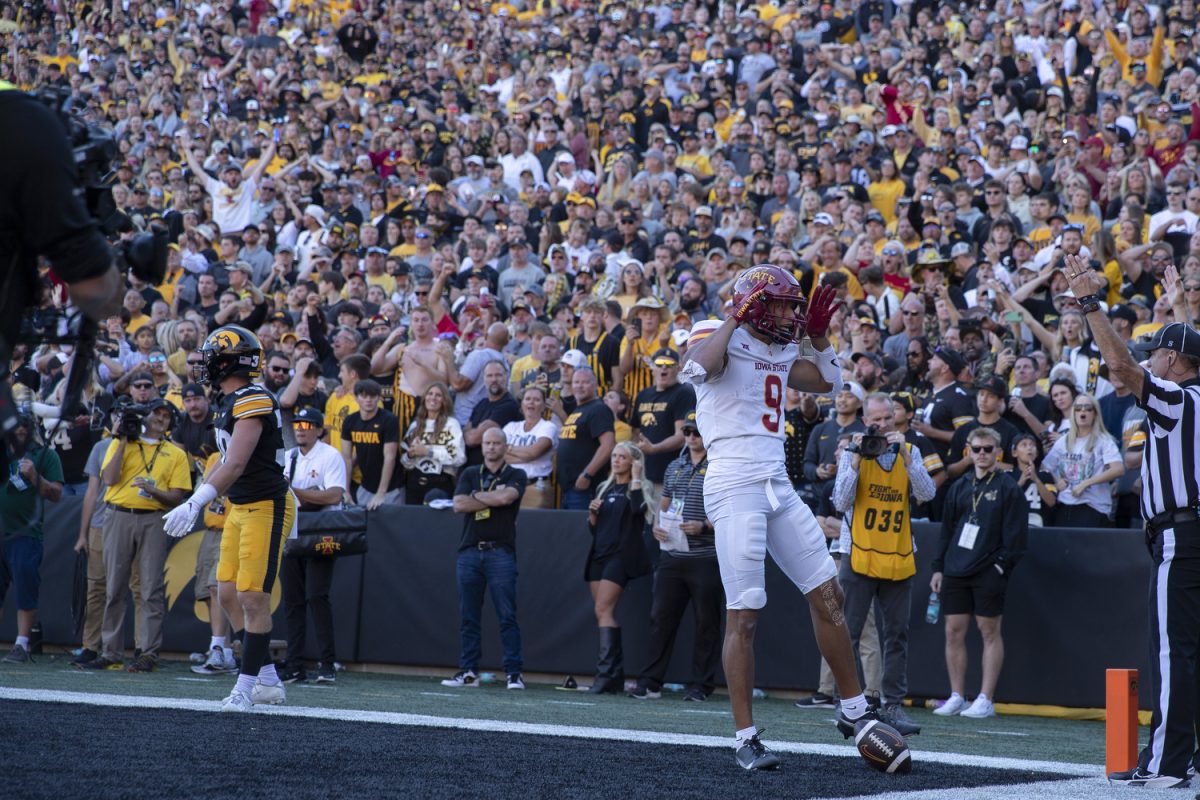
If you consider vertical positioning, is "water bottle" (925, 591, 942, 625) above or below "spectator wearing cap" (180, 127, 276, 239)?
below

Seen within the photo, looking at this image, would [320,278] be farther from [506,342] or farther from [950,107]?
[950,107]

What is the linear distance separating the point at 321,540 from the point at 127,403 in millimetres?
2160

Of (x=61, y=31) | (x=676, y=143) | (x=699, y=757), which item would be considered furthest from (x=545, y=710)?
(x=61, y=31)

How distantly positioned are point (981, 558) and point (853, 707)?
4.26m

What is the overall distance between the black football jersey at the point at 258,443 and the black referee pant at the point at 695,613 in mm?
3676

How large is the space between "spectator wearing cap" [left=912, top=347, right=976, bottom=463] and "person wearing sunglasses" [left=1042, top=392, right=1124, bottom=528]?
2.46ft

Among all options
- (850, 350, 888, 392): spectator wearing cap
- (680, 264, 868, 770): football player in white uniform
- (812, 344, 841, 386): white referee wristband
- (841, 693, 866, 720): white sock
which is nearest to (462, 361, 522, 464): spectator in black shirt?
(850, 350, 888, 392): spectator wearing cap

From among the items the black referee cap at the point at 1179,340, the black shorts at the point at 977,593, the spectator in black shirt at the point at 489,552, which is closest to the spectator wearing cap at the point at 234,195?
the spectator in black shirt at the point at 489,552

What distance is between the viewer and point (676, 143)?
18.6m

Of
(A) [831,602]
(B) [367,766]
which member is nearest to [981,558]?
(A) [831,602]

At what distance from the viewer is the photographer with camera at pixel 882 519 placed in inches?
402

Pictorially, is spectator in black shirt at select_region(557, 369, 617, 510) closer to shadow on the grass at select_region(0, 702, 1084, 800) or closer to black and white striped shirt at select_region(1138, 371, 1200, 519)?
shadow on the grass at select_region(0, 702, 1084, 800)

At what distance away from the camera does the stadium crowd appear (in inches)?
480

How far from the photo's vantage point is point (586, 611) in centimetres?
1228
